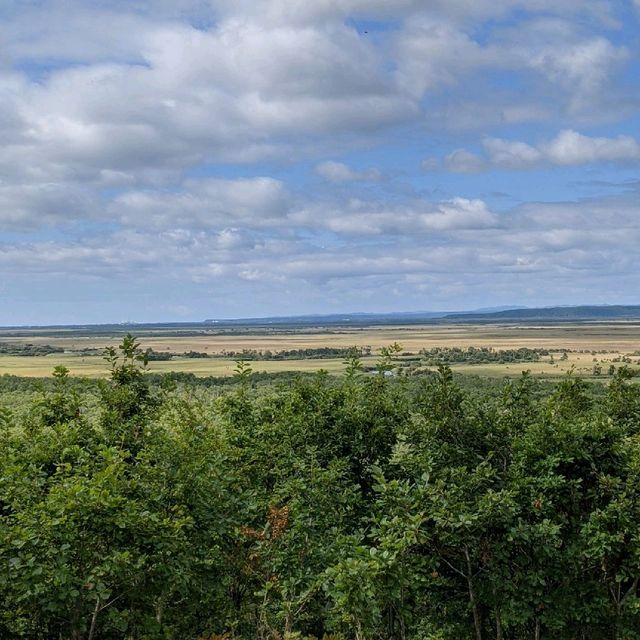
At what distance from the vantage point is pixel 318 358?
18162cm

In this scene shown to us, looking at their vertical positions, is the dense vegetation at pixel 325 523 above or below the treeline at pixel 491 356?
above

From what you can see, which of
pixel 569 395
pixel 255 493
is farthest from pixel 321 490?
pixel 569 395

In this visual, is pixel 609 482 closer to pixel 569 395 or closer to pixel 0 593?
pixel 569 395

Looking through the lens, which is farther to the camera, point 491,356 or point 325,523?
point 491,356

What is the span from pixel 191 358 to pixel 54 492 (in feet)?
581

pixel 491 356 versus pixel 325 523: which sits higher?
pixel 325 523

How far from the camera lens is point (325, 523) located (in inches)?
606

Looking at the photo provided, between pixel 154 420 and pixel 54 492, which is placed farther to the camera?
pixel 154 420

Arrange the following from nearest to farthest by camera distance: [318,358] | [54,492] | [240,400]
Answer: [54,492], [240,400], [318,358]

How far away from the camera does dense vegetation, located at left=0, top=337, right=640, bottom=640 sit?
11227 millimetres

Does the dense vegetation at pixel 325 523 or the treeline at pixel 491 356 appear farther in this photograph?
the treeline at pixel 491 356

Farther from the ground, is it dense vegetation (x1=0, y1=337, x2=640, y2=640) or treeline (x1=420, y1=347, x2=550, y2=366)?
dense vegetation (x1=0, y1=337, x2=640, y2=640)

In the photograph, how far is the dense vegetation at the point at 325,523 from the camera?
11227 millimetres

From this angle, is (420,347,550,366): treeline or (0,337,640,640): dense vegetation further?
(420,347,550,366): treeline
